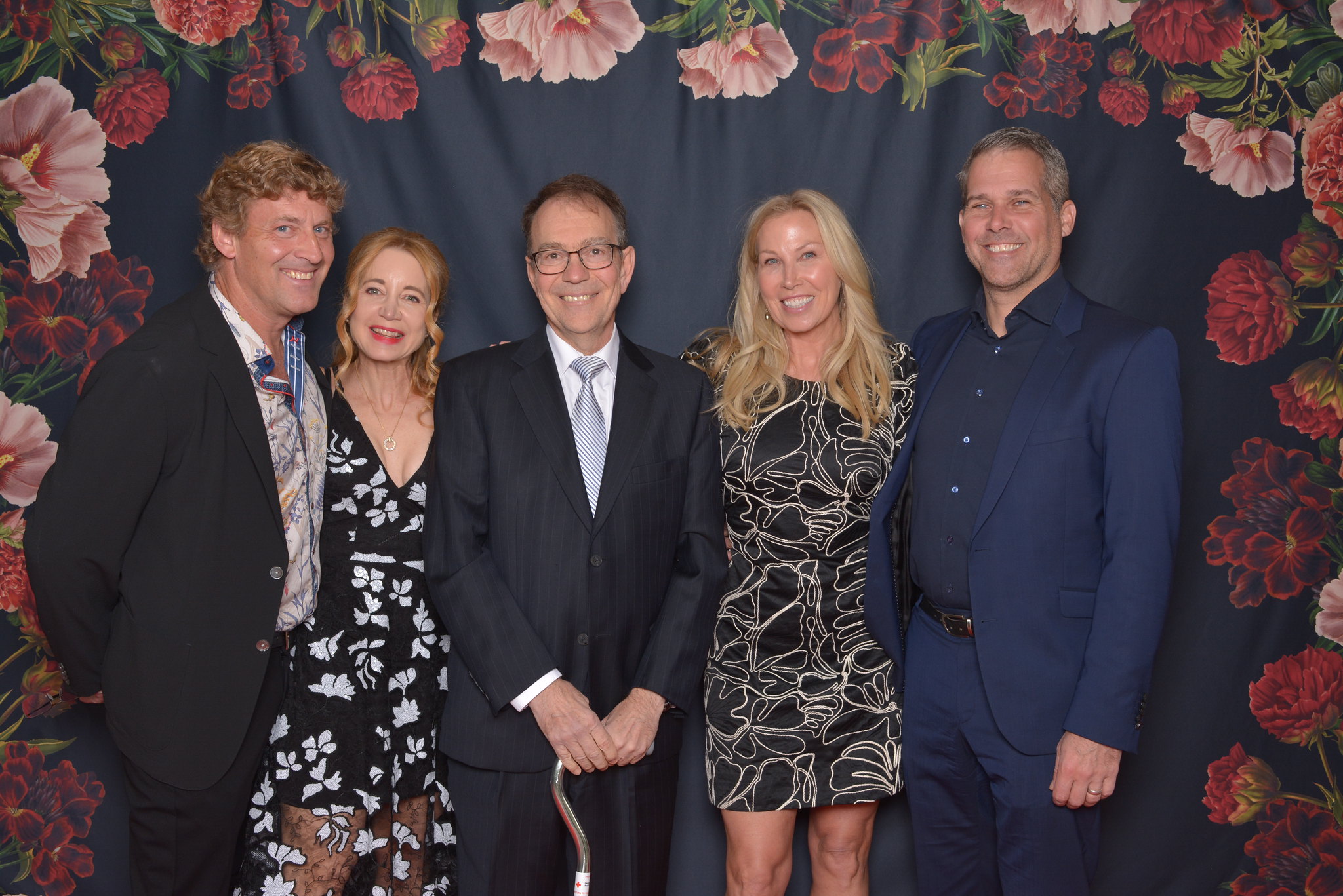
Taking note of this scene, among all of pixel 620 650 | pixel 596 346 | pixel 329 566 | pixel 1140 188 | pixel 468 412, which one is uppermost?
pixel 1140 188

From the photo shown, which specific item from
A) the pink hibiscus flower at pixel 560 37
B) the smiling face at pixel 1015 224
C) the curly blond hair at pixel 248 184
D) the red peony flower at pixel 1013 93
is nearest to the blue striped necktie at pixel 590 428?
the curly blond hair at pixel 248 184

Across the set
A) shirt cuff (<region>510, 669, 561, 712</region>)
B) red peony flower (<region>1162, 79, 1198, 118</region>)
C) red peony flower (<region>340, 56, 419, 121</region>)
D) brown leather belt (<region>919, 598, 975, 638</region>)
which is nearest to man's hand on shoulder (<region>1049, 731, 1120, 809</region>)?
brown leather belt (<region>919, 598, 975, 638</region>)

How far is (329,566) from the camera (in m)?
2.05

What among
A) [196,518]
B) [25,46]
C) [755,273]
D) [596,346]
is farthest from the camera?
[25,46]

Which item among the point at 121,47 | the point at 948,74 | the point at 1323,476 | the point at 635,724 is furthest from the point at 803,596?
the point at 121,47

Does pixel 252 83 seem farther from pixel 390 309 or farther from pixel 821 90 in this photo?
pixel 821 90

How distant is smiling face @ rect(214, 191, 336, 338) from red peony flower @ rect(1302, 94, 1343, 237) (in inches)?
106

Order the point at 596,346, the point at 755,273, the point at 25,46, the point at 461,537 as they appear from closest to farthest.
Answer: the point at 461,537, the point at 596,346, the point at 755,273, the point at 25,46

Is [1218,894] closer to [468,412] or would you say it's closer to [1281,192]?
[1281,192]

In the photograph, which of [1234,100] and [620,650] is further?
[1234,100]

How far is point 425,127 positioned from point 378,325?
0.81 m

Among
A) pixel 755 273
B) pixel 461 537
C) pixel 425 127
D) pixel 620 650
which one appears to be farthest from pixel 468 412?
pixel 425 127

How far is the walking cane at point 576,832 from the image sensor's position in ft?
5.32

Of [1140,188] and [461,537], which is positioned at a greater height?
[1140,188]
